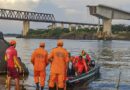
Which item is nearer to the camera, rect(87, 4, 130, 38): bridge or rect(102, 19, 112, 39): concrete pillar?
rect(87, 4, 130, 38): bridge

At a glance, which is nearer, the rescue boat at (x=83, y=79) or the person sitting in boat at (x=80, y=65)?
the rescue boat at (x=83, y=79)

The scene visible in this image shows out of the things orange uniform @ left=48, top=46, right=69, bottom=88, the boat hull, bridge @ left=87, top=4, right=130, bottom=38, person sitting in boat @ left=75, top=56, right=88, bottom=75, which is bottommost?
the boat hull

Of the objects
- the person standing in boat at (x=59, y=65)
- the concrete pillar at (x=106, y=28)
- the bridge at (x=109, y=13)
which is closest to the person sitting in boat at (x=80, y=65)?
the person standing in boat at (x=59, y=65)

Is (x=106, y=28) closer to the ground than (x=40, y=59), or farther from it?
closer to the ground

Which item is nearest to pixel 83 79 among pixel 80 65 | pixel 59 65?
pixel 80 65

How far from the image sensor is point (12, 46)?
1734 cm

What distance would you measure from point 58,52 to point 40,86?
109 inches

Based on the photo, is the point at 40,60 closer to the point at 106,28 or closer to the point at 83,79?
the point at 83,79

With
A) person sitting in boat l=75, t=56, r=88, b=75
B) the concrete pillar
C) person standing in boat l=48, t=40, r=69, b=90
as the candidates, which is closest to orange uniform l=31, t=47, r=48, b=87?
person standing in boat l=48, t=40, r=69, b=90

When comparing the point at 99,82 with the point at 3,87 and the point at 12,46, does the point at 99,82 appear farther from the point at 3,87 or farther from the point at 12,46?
the point at 12,46

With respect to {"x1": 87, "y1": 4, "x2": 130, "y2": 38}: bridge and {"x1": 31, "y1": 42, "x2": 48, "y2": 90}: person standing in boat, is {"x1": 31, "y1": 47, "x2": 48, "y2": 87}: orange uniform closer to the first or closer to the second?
{"x1": 31, "y1": 42, "x2": 48, "y2": 90}: person standing in boat

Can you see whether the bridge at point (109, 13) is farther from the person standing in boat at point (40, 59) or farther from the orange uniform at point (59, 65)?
the orange uniform at point (59, 65)

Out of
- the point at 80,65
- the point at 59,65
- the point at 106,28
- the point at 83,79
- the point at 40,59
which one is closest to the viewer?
the point at 59,65

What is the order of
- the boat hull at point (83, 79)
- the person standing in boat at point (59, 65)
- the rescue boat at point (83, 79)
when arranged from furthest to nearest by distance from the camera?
the boat hull at point (83, 79) → the rescue boat at point (83, 79) → the person standing in boat at point (59, 65)
